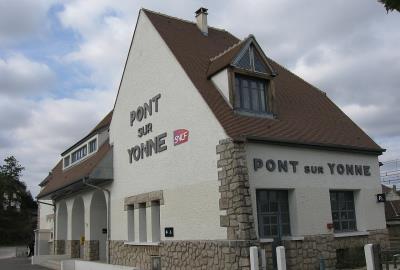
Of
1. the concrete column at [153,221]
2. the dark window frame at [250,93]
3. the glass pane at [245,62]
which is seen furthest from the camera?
A: the concrete column at [153,221]

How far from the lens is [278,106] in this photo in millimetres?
16906

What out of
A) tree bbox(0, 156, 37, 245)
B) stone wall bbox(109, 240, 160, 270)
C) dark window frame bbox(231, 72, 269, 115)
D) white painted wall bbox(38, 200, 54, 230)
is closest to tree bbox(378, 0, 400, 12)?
dark window frame bbox(231, 72, 269, 115)

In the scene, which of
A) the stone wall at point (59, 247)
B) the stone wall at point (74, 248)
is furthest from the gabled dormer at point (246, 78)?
the stone wall at point (59, 247)

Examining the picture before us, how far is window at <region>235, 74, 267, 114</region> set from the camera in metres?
→ 15.3

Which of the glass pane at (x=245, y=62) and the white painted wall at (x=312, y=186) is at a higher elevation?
the glass pane at (x=245, y=62)

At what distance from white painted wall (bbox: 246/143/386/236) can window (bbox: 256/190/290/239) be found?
22cm

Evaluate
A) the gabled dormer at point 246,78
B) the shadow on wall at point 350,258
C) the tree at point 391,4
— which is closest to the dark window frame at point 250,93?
the gabled dormer at point 246,78

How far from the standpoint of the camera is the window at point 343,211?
15.9 meters

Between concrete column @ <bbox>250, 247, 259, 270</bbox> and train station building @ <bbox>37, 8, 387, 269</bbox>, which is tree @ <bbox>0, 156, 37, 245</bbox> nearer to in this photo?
train station building @ <bbox>37, 8, 387, 269</bbox>

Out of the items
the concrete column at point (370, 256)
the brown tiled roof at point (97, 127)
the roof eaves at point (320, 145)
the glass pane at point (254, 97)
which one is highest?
the brown tiled roof at point (97, 127)

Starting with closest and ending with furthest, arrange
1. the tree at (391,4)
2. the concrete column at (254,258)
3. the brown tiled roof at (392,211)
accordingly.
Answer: the tree at (391,4) → the concrete column at (254,258) → the brown tiled roof at (392,211)

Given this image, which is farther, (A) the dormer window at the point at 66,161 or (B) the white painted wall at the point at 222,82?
(A) the dormer window at the point at 66,161

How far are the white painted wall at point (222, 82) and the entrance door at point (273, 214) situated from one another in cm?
344

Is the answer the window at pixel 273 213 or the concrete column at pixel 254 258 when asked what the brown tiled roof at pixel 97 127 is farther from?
the concrete column at pixel 254 258
